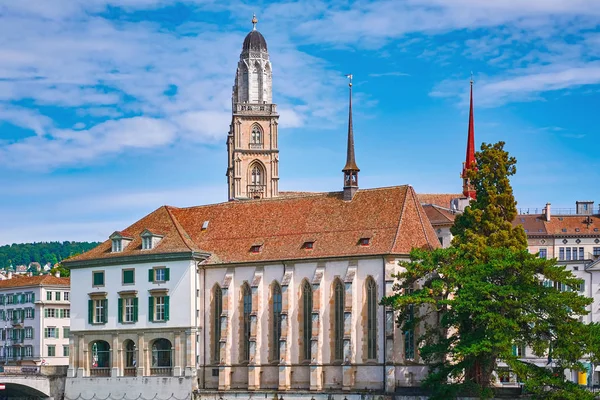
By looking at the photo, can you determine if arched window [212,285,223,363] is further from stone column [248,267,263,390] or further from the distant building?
the distant building

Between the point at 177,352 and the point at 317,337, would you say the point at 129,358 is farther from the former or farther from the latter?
the point at 317,337

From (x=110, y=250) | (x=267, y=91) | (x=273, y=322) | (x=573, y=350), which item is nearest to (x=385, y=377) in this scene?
(x=273, y=322)

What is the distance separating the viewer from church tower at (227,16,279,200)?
159000 millimetres

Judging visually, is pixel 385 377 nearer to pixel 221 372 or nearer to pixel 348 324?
pixel 348 324

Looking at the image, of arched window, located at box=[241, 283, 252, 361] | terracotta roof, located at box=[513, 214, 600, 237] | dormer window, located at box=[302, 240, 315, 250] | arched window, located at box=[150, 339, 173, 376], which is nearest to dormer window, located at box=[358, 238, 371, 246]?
dormer window, located at box=[302, 240, 315, 250]

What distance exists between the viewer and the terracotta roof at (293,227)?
87.8 meters

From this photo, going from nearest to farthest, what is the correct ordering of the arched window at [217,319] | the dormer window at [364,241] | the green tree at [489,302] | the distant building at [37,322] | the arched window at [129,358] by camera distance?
the green tree at [489,302] → the dormer window at [364,241] → the arched window at [217,319] → the arched window at [129,358] → the distant building at [37,322]

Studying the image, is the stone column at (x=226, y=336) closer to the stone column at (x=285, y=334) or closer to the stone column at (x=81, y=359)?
the stone column at (x=285, y=334)

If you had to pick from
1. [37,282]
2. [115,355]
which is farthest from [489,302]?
[37,282]

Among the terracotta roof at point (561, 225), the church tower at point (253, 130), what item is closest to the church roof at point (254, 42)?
the church tower at point (253, 130)

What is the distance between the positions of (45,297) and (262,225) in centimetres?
4118

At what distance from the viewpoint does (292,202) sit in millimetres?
95000

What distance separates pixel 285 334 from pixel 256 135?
76.0m

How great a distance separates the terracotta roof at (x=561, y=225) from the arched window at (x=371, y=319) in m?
51.7
